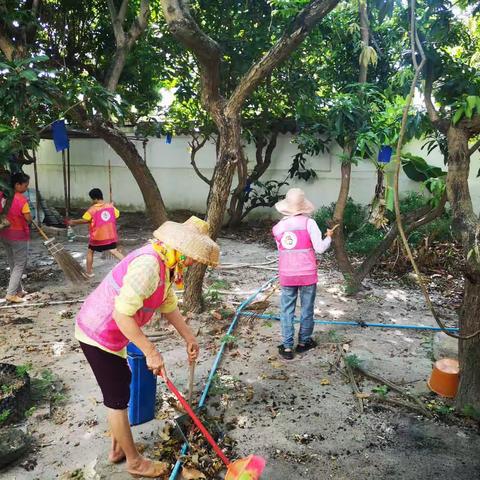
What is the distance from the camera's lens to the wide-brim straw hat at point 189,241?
222cm

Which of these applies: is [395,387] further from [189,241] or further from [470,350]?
[189,241]

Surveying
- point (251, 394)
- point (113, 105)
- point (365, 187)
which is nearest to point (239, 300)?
point (251, 394)

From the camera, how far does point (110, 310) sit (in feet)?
7.43

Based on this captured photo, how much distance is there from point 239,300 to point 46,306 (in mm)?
2512

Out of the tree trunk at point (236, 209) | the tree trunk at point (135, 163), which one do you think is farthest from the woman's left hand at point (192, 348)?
the tree trunk at point (236, 209)

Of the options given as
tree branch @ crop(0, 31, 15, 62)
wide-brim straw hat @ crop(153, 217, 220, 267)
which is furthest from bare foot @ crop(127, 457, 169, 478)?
tree branch @ crop(0, 31, 15, 62)

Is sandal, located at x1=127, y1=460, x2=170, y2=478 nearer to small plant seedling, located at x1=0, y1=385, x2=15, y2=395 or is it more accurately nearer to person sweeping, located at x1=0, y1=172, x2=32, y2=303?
small plant seedling, located at x1=0, y1=385, x2=15, y2=395

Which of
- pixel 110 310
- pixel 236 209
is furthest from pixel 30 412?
pixel 236 209

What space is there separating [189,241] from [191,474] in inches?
56.3

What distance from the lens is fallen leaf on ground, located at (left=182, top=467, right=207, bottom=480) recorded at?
97.1 inches

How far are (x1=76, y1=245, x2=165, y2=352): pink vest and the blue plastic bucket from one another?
1.45ft

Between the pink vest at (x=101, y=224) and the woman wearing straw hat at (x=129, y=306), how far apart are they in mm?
4181

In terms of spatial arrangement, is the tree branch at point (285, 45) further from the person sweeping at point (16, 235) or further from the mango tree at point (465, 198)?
the person sweeping at point (16, 235)

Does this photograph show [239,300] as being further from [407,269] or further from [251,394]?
[407,269]
